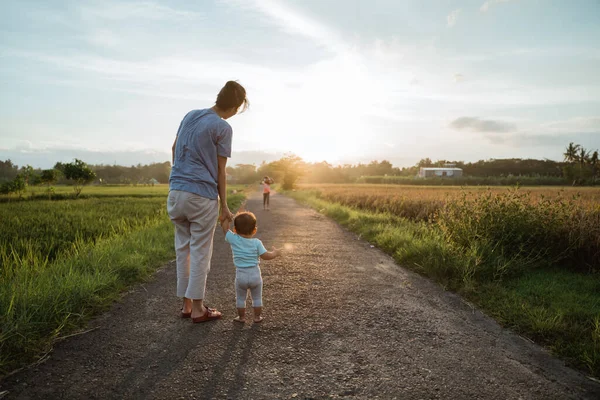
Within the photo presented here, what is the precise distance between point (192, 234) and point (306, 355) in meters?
1.51

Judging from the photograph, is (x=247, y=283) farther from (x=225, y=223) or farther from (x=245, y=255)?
(x=225, y=223)

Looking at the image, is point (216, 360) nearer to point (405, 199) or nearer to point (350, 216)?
point (350, 216)

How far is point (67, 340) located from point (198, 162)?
1909mm

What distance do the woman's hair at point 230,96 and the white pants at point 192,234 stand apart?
0.92 m

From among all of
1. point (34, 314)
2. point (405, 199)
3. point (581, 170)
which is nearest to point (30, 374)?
point (34, 314)

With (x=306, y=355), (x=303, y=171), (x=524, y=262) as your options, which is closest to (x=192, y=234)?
(x=306, y=355)

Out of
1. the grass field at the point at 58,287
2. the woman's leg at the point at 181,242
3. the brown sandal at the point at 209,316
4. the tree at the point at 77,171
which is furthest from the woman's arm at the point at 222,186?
the tree at the point at 77,171

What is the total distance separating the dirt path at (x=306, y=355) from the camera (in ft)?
7.54

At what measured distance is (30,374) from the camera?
7.97 ft

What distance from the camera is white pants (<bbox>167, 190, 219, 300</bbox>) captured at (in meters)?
3.20

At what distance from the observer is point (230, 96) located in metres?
3.29

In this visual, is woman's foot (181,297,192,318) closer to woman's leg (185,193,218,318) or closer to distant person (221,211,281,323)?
woman's leg (185,193,218,318)

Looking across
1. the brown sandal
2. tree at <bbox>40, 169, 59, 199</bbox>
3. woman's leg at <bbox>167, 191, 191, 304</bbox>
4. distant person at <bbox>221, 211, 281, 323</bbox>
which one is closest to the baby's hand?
distant person at <bbox>221, 211, 281, 323</bbox>

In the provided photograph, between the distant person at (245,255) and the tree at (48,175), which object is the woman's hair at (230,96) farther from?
the tree at (48,175)
